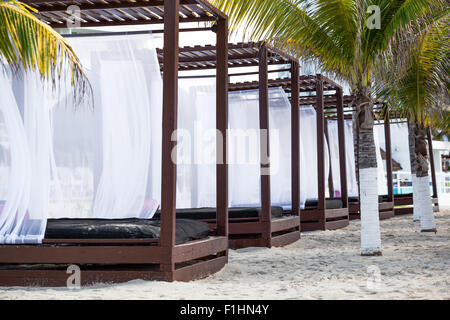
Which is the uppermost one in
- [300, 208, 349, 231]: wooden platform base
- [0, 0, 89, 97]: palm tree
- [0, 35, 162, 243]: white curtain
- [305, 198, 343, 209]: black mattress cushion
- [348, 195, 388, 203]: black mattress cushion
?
[0, 0, 89, 97]: palm tree

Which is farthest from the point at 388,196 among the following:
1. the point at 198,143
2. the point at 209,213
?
the point at 209,213

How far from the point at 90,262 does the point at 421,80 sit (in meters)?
6.95

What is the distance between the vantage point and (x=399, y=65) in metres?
7.64

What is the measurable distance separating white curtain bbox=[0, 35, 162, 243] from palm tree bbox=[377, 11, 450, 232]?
3.43m

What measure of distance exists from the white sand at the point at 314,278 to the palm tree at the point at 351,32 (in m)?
0.86

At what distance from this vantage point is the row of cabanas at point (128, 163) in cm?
502

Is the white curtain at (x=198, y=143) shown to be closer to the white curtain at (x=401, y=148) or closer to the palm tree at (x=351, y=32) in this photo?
the palm tree at (x=351, y=32)

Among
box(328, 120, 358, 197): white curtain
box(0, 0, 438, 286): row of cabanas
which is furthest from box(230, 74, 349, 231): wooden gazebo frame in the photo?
box(328, 120, 358, 197): white curtain

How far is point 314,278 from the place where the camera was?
554cm

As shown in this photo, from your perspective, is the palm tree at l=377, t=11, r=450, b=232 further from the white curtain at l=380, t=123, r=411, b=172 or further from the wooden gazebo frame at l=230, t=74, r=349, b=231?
the white curtain at l=380, t=123, r=411, b=172

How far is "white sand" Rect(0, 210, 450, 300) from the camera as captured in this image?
14.4ft

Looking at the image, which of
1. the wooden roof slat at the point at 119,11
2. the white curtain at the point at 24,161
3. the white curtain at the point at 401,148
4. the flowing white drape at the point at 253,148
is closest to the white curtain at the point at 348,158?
the flowing white drape at the point at 253,148

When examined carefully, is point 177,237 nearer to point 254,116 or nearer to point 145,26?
point 145,26
